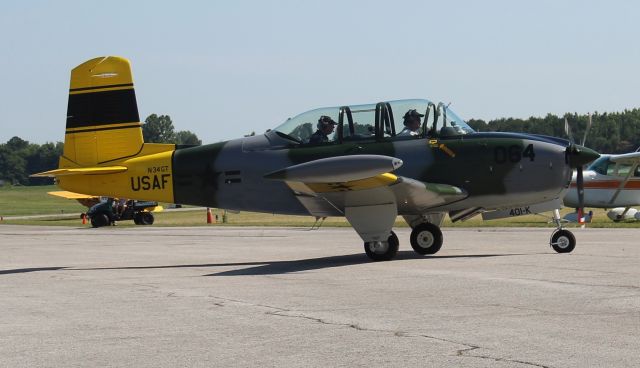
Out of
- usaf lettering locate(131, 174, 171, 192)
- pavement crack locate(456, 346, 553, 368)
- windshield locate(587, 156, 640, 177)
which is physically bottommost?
pavement crack locate(456, 346, 553, 368)

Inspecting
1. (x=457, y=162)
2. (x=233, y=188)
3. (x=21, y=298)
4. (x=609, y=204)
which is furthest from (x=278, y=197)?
(x=609, y=204)

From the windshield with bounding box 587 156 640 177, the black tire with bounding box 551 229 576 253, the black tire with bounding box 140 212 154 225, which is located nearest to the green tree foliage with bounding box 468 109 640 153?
the black tire with bounding box 140 212 154 225

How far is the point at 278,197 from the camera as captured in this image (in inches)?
699

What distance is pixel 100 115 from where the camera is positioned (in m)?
19.0

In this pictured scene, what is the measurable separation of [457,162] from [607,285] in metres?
5.71

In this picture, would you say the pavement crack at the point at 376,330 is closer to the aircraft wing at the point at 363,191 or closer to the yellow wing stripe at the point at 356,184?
the aircraft wing at the point at 363,191

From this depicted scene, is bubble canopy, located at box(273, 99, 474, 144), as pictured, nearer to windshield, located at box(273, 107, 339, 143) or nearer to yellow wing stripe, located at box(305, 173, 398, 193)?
windshield, located at box(273, 107, 339, 143)

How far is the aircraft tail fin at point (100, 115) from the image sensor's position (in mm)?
18938

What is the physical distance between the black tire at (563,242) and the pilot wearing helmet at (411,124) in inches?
126

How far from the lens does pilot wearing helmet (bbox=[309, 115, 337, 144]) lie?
57.1 feet

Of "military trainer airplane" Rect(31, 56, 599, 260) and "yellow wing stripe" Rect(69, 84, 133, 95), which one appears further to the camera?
"yellow wing stripe" Rect(69, 84, 133, 95)

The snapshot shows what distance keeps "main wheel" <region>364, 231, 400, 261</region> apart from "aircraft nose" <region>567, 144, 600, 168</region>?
3.38 meters

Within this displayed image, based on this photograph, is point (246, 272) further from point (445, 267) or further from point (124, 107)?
point (124, 107)

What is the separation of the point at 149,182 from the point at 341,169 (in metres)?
5.17
